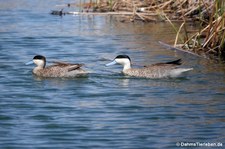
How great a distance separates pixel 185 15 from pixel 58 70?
790 cm

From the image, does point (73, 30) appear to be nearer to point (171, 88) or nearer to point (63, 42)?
point (63, 42)

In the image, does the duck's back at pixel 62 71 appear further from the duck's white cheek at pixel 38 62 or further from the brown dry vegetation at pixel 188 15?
the brown dry vegetation at pixel 188 15

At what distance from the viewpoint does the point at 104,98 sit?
13172 millimetres

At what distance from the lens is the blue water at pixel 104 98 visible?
34.9 feet

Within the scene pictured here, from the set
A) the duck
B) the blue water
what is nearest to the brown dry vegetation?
the blue water

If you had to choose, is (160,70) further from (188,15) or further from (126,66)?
(188,15)

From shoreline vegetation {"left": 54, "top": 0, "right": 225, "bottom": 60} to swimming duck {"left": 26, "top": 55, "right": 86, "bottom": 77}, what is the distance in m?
3.23

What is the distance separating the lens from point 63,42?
19.8 m

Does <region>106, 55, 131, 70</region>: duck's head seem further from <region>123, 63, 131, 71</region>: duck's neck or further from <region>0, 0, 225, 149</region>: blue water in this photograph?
<region>0, 0, 225, 149</region>: blue water

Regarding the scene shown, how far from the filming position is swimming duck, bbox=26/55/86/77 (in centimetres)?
1471

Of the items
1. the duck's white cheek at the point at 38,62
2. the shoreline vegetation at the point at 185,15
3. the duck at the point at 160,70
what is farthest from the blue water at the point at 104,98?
the shoreline vegetation at the point at 185,15

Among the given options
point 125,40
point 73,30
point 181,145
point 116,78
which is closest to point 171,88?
point 116,78

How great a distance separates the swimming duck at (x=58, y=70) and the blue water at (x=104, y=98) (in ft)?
0.52

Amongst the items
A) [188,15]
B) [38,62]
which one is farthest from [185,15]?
[38,62]
